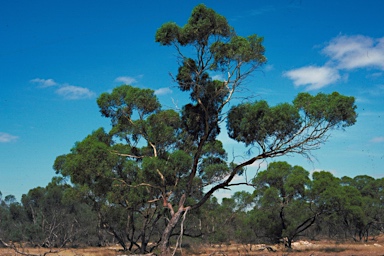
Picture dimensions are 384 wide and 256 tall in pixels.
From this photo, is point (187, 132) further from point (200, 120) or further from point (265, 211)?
point (265, 211)

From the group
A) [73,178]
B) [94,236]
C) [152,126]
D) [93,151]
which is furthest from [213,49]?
[94,236]

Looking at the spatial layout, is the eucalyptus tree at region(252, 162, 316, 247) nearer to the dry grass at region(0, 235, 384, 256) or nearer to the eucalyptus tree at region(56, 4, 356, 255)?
the dry grass at region(0, 235, 384, 256)

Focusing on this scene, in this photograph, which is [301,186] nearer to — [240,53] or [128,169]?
[128,169]

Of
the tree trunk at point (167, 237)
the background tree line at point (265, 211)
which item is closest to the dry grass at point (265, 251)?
the background tree line at point (265, 211)

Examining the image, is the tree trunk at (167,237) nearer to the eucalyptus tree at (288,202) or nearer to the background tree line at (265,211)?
the background tree line at (265,211)

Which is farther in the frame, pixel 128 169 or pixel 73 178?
pixel 128 169

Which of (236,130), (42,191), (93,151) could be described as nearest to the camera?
(236,130)

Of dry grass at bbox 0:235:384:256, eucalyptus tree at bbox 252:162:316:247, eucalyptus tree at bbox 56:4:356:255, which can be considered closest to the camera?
eucalyptus tree at bbox 56:4:356:255

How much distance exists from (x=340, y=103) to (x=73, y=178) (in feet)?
47.2

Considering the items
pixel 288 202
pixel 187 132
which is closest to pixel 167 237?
pixel 187 132

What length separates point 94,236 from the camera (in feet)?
186

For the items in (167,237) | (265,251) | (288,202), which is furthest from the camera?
(288,202)

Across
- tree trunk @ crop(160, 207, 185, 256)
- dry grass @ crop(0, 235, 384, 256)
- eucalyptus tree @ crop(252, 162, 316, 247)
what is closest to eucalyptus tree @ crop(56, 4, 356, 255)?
tree trunk @ crop(160, 207, 185, 256)

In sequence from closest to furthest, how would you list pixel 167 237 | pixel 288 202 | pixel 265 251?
pixel 167 237 → pixel 265 251 → pixel 288 202
